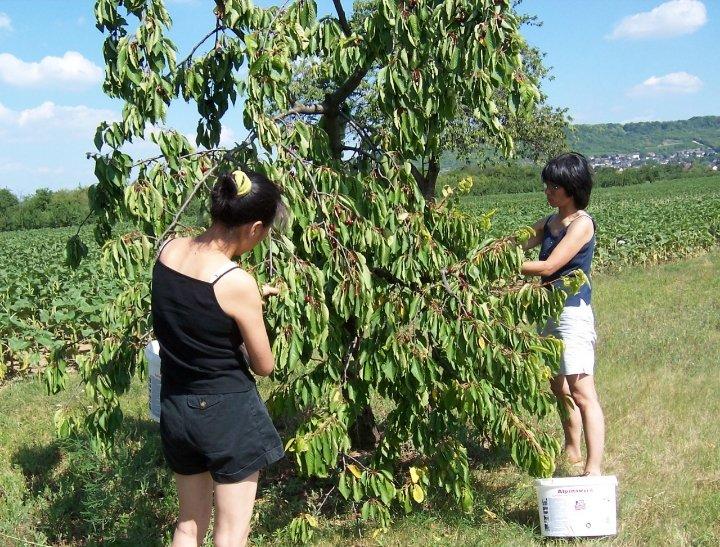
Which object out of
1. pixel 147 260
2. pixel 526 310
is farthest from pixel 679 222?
pixel 147 260

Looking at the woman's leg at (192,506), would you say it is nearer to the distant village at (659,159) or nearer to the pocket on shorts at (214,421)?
the pocket on shorts at (214,421)

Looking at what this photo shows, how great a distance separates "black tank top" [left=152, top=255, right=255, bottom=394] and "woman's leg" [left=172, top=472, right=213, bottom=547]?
0.40 metres

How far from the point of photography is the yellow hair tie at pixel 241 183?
2479 millimetres

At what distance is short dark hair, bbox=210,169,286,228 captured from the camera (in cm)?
253

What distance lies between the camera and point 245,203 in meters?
2.53

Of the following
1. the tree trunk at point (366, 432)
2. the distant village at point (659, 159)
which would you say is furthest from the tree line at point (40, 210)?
the distant village at point (659, 159)

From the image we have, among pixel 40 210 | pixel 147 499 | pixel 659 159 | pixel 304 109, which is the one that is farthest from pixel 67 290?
pixel 659 159

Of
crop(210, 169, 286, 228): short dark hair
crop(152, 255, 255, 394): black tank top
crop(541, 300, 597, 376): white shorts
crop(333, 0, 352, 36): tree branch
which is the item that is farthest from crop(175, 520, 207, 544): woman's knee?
crop(333, 0, 352, 36): tree branch

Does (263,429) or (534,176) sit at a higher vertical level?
(534,176)

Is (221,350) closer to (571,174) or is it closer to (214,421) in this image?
(214,421)

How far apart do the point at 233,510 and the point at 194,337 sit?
2.28ft

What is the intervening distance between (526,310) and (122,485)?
2662mm

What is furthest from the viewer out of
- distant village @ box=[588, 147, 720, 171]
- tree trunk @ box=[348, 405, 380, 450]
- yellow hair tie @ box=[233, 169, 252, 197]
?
distant village @ box=[588, 147, 720, 171]

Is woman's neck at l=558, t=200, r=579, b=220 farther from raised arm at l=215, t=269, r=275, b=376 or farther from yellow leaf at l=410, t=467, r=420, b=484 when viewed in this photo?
raised arm at l=215, t=269, r=275, b=376
